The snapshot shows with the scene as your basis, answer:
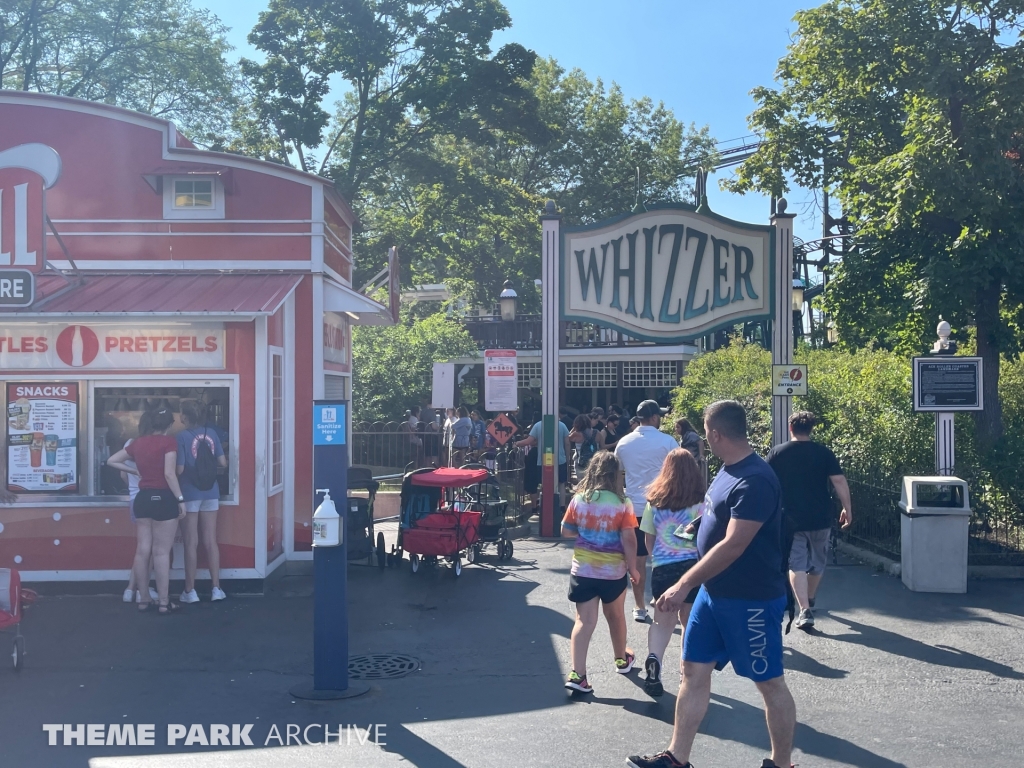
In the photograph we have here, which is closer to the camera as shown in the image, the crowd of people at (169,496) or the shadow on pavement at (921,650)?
the shadow on pavement at (921,650)

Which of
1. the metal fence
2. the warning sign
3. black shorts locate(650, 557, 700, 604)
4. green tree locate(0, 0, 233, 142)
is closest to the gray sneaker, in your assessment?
black shorts locate(650, 557, 700, 604)

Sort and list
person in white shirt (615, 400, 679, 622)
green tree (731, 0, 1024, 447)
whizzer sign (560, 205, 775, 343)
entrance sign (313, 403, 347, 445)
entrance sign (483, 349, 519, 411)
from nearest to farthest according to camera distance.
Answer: entrance sign (313, 403, 347, 445) → person in white shirt (615, 400, 679, 622) → green tree (731, 0, 1024, 447) → whizzer sign (560, 205, 775, 343) → entrance sign (483, 349, 519, 411)

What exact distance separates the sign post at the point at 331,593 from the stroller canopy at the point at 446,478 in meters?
4.12

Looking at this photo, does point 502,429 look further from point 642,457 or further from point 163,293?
point 642,457

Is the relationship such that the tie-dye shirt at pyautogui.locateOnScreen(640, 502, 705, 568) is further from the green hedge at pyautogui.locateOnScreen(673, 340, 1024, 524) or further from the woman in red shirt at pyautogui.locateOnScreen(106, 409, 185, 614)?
the green hedge at pyautogui.locateOnScreen(673, 340, 1024, 524)

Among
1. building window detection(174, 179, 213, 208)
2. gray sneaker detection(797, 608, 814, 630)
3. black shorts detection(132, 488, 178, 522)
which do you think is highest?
building window detection(174, 179, 213, 208)

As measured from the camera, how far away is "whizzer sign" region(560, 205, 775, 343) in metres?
13.7

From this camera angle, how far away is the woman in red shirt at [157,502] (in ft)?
29.0

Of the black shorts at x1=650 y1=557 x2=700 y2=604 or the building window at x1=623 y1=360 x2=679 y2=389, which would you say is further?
the building window at x1=623 y1=360 x2=679 y2=389

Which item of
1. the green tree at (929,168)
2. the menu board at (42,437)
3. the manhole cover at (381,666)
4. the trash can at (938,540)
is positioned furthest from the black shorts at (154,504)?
the green tree at (929,168)

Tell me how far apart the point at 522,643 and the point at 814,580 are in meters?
2.54

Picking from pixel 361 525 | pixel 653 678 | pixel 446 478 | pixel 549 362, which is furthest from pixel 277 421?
pixel 653 678

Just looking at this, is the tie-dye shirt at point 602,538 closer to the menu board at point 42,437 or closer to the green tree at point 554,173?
the menu board at point 42,437

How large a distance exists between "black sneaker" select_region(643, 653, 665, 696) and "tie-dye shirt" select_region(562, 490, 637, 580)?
22.9 inches
